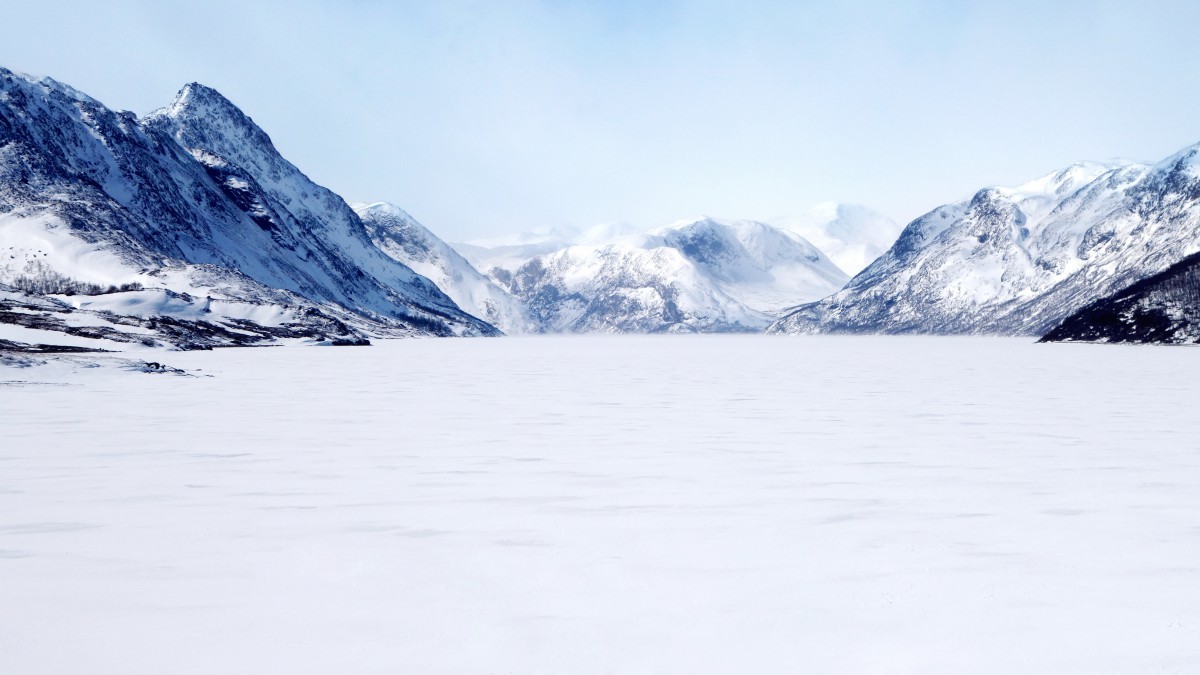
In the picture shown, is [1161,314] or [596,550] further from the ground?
[1161,314]

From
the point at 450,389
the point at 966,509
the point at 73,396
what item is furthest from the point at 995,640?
the point at 450,389

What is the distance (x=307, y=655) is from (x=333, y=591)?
192cm

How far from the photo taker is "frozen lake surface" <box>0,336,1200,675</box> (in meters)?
8.55

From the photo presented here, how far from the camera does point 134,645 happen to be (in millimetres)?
8516

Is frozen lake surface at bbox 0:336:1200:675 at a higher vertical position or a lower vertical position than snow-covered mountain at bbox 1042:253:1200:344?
lower

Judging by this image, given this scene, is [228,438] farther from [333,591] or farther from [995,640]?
[995,640]

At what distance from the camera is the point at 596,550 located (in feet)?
39.9

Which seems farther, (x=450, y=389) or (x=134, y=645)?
(x=450, y=389)

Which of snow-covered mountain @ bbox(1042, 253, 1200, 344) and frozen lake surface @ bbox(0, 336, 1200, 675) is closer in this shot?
frozen lake surface @ bbox(0, 336, 1200, 675)

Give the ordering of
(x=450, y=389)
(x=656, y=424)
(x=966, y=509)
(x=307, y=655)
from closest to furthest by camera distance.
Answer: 1. (x=307, y=655)
2. (x=966, y=509)
3. (x=656, y=424)
4. (x=450, y=389)

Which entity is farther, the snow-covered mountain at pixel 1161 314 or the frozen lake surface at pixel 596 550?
the snow-covered mountain at pixel 1161 314

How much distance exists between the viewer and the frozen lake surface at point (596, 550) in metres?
8.55

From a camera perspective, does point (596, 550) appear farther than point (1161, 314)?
No

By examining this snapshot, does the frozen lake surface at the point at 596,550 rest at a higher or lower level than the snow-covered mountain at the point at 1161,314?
lower
